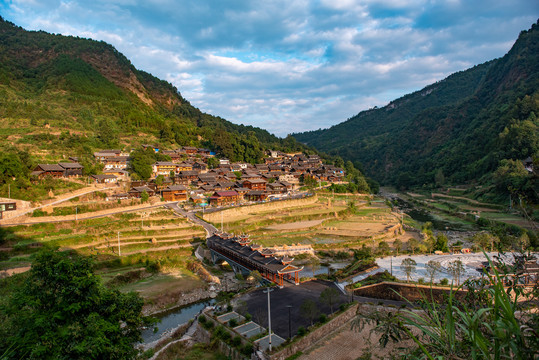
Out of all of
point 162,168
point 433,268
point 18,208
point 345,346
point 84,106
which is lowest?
point 345,346

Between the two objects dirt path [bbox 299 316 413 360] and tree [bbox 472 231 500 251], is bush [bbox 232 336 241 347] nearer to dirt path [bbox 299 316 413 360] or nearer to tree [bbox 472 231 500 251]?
dirt path [bbox 299 316 413 360]

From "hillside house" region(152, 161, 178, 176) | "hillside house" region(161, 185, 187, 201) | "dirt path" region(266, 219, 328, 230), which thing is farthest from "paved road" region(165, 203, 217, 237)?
"hillside house" region(152, 161, 178, 176)

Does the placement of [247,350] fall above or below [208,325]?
above

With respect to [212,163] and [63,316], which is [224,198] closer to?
[212,163]

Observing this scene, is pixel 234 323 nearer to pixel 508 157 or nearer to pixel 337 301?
pixel 337 301

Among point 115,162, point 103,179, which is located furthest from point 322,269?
point 115,162

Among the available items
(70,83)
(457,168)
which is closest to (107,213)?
(70,83)

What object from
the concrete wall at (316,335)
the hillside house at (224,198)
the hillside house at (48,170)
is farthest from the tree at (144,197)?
the concrete wall at (316,335)
